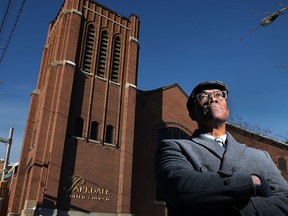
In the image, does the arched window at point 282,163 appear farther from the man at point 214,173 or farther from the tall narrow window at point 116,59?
the man at point 214,173

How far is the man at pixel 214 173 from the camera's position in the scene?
1225 millimetres

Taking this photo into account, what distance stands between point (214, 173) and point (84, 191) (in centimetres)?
1738

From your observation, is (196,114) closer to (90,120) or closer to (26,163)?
(90,120)

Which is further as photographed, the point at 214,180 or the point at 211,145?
the point at 211,145

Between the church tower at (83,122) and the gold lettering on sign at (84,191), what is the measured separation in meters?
0.05

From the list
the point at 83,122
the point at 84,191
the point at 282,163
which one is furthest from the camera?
the point at 282,163

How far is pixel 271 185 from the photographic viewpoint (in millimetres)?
1489

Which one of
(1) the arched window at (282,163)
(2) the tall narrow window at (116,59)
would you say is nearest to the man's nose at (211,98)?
(2) the tall narrow window at (116,59)

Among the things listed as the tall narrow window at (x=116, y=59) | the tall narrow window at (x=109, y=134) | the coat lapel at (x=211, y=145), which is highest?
the tall narrow window at (x=116, y=59)

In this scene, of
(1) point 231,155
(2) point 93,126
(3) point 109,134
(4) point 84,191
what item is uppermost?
(2) point 93,126

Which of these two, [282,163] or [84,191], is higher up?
[282,163]

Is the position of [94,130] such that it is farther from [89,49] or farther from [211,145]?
[211,145]

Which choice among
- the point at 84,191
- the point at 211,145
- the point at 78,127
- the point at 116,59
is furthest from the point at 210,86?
the point at 116,59

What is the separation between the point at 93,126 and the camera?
784 inches
